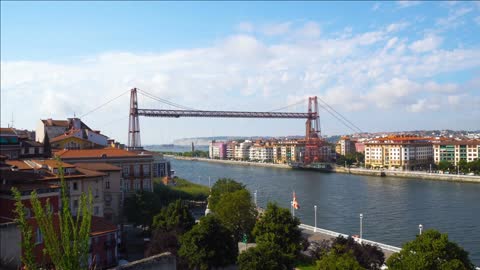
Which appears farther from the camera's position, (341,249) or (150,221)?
(150,221)

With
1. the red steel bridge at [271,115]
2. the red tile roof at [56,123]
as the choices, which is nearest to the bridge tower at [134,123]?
the red steel bridge at [271,115]

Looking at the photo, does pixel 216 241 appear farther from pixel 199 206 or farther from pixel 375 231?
pixel 199 206

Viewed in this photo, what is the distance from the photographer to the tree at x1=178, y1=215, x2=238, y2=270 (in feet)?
17.9

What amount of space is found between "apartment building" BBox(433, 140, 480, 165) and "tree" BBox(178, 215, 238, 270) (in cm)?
2321

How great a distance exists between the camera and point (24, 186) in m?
4.96

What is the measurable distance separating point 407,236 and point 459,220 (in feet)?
6.98

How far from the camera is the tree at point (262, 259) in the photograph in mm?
4832

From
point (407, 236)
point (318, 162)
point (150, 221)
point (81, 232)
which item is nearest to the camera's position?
point (81, 232)

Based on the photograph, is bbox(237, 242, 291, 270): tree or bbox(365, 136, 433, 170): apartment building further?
bbox(365, 136, 433, 170): apartment building

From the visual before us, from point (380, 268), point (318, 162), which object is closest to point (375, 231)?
point (380, 268)

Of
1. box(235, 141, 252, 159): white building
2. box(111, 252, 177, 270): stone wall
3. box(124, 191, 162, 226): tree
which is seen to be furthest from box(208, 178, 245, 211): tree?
box(235, 141, 252, 159): white building

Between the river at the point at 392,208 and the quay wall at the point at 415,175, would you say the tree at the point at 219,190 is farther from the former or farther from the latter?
the quay wall at the point at 415,175

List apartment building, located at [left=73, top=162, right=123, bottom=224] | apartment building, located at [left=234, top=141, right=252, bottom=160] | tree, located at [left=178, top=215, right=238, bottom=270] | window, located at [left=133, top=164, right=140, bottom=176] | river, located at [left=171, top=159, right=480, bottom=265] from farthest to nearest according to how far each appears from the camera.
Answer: apartment building, located at [left=234, top=141, right=252, bottom=160]
window, located at [left=133, top=164, right=140, bottom=176]
river, located at [left=171, top=159, right=480, bottom=265]
apartment building, located at [left=73, top=162, right=123, bottom=224]
tree, located at [left=178, top=215, right=238, bottom=270]

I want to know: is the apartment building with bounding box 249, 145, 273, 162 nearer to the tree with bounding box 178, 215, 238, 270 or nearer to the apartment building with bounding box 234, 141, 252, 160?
the apartment building with bounding box 234, 141, 252, 160
